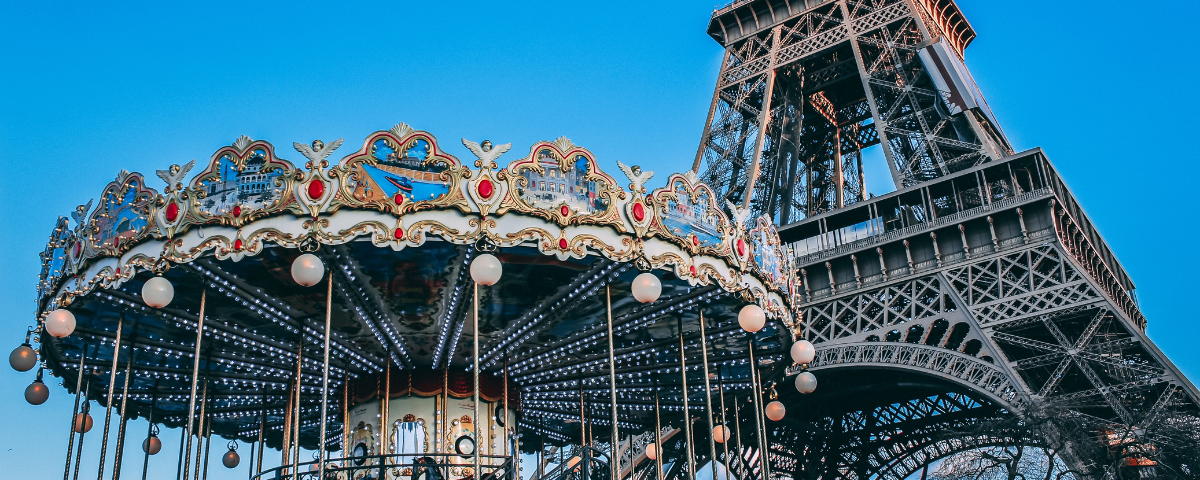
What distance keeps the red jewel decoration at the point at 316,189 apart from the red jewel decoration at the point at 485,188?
163cm

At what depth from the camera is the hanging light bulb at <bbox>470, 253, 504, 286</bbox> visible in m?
11.0

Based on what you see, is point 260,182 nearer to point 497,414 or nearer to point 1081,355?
point 497,414

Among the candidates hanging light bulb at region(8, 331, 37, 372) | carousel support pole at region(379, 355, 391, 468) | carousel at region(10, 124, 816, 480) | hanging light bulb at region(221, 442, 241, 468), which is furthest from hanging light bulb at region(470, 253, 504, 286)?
hanging light bulb at region(221, 442, 241, 468)

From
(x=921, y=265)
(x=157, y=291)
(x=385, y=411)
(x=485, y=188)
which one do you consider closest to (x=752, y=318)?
(x=485, y=188)

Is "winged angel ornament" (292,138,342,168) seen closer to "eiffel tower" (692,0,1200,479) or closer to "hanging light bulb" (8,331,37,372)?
"hanging light bulb" (8,331,37,372)

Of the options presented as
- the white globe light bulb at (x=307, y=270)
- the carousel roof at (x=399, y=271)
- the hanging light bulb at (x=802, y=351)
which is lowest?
the hanging light bulb at (x=802, y=351)

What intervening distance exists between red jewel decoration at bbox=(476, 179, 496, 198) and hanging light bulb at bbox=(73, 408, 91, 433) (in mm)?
6854

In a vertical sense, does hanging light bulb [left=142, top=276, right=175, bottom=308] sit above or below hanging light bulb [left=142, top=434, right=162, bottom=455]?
above

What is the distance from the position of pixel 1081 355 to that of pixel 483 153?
1713 centimetres

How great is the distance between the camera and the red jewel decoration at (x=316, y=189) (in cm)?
1112

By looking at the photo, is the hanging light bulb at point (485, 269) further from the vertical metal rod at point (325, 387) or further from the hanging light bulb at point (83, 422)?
the hanging light bulb at point (83, 422)

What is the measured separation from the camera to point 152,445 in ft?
54.0

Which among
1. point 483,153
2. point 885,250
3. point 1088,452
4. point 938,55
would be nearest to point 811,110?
point 938,55

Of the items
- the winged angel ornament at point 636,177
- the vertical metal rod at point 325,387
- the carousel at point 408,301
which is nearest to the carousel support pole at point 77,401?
the carousel at point 408,301
